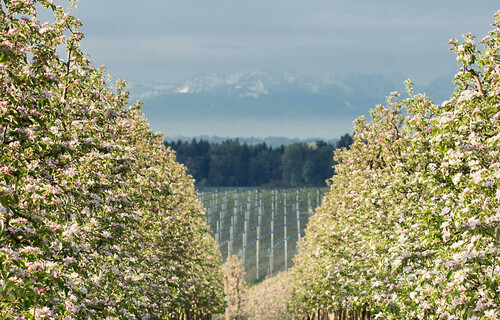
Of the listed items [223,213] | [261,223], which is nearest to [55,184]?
[223,213]

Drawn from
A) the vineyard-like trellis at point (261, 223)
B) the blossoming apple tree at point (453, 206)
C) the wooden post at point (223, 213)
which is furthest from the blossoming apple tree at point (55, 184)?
the wooden post at point (223, 213)

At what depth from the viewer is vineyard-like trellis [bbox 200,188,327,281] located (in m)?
111

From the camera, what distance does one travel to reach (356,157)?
1102 inches

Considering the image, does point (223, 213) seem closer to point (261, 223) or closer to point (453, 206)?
point (261, 223)

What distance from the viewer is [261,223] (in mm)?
131500

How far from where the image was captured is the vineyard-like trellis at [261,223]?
111375 mm

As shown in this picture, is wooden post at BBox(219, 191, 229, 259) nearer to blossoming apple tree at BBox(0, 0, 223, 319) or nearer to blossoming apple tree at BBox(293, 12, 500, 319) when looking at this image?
blossoming apple tree at BBox(293, 12, 500, 319)

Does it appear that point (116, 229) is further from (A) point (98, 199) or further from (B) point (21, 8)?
(B) point (21, 8)

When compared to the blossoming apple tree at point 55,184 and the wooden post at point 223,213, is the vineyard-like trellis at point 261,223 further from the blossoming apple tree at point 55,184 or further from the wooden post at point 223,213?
the blossoming apple tree at point 55,184

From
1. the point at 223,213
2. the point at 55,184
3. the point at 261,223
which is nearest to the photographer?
the point at 55,184

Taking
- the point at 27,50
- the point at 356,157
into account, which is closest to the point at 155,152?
the point at 356,157

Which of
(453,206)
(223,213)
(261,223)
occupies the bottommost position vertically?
(261,223)

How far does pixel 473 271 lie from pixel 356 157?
1637cm

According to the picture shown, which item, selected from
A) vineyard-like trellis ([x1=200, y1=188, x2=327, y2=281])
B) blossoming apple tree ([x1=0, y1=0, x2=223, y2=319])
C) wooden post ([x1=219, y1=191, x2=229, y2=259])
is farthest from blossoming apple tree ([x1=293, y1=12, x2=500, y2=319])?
wooden post ([x1=219, y1=191, x2=229, y2=259])
